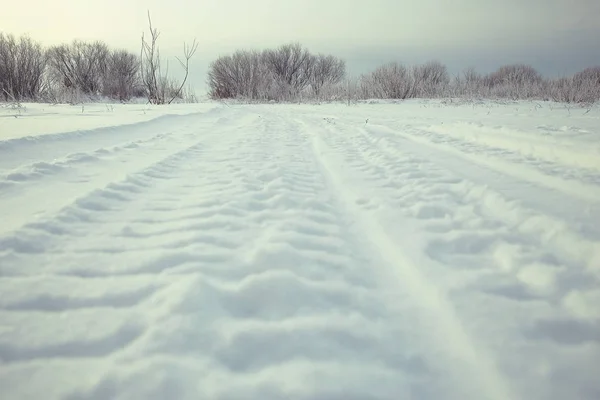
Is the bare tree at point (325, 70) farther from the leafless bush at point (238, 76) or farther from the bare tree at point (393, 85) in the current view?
the bare tree at point (393, 85)

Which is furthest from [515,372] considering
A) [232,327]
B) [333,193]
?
[333,193]

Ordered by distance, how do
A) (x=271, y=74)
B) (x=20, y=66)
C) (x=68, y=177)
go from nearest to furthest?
(x=68, y=177)
(x=20, y=66)
(x=271, y=74)

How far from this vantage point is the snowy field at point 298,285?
2.82ft

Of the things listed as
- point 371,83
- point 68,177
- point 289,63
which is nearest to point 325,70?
point 289,63

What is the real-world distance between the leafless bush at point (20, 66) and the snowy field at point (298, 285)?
26981mm

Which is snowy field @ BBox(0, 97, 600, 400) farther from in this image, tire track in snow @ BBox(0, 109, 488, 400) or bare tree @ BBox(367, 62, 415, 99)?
bare tree @ BBox(367, 62, 415, 99)

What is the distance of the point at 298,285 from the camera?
3.97 ft

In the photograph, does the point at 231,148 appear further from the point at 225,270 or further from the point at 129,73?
the point at 129,73

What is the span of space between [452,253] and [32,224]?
189 centimetres

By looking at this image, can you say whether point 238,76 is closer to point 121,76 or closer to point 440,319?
point 121,76

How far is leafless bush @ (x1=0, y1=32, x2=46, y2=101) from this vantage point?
22484 mm

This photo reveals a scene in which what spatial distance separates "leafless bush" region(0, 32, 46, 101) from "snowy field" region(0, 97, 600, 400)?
27.0m

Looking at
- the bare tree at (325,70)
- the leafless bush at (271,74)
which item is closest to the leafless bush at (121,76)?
the leafless bush at (271,74)

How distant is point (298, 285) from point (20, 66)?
99.8ft
